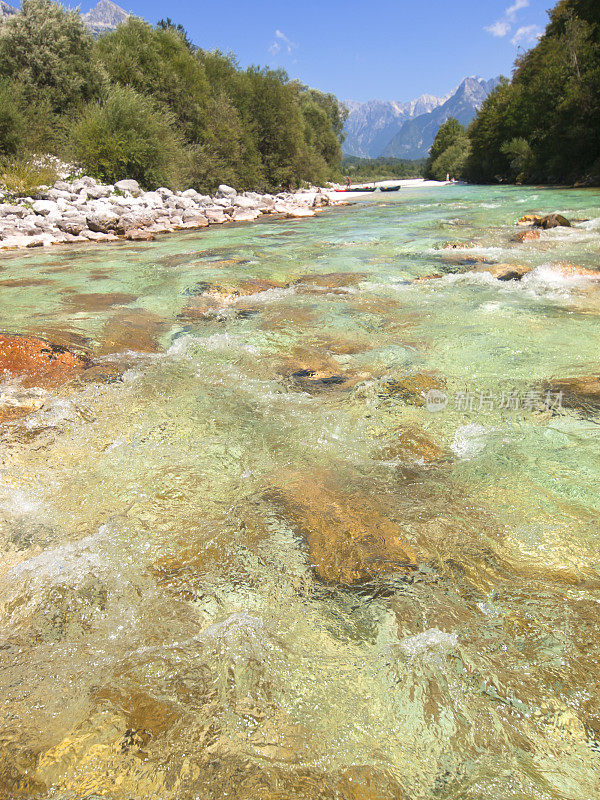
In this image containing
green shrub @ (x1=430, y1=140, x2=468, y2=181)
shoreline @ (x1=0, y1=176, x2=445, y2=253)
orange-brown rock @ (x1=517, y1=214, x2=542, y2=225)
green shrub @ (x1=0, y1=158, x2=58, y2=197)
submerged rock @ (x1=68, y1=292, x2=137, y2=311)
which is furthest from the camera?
green shrub @ (x1=430, y1=140, x2=468, y2=181)

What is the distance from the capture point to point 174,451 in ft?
8.84

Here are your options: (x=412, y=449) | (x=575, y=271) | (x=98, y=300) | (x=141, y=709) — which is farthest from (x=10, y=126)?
(x=141, y=709)

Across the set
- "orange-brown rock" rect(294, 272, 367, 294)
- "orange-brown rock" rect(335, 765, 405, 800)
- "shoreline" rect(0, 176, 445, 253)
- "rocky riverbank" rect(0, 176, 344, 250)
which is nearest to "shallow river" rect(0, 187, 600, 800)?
"orange-brown rock" rect(335, 765, 405, 800)

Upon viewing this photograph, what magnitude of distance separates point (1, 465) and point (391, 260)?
6.95 m

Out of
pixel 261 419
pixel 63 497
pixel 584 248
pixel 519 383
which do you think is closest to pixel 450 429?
pixel 519 383

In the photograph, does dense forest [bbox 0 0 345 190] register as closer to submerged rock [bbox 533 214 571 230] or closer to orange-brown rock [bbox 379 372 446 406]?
submerged rock [bbox 533 214 571 230]

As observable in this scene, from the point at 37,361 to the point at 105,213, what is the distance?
11330 mm

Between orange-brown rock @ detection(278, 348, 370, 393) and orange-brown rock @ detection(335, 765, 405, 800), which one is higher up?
orange-brown rock @ detection(278, 348, 370, 393)

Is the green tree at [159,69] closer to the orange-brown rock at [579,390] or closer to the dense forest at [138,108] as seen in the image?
the dense forest at [138,108]

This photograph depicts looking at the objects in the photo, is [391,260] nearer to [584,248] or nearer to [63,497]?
[584,248]

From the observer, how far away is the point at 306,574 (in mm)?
A: 1881

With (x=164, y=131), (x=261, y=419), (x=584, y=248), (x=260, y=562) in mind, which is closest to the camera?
(x=260, y=562)

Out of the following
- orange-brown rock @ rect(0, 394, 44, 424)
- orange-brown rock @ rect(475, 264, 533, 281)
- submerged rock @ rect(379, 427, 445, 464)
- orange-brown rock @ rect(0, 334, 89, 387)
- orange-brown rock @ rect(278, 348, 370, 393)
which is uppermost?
orange-brown rock @ rect(475, 264, 533, 281)

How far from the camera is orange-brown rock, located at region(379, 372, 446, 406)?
3268 millimetres
